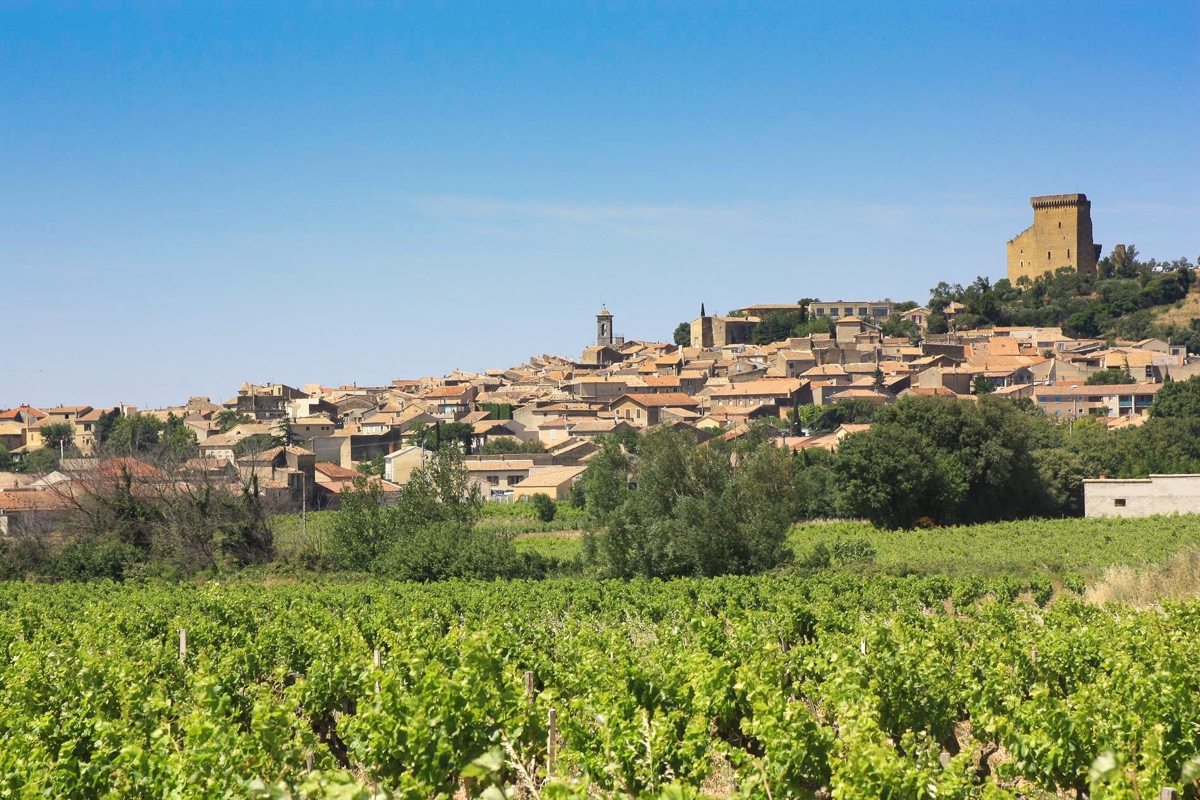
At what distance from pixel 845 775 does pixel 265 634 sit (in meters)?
8.67

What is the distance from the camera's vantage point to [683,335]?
12750 cm

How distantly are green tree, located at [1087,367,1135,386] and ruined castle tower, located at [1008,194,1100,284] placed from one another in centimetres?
4375

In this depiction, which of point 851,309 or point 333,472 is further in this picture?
point 851,309

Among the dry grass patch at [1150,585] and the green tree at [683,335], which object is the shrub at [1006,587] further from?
the green tree at [683,335]

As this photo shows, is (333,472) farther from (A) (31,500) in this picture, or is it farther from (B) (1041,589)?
(B) (1041,589)

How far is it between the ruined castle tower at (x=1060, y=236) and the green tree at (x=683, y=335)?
36.3 meters

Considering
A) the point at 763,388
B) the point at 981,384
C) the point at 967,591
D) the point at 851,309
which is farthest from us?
the point at 851,309

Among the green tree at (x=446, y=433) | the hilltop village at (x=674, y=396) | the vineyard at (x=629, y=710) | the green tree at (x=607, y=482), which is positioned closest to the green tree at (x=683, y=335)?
the hilltop village at (x=674, y=396)

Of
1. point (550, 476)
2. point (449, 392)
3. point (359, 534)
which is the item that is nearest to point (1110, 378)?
point (550, 476)

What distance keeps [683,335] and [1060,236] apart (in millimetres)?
40319

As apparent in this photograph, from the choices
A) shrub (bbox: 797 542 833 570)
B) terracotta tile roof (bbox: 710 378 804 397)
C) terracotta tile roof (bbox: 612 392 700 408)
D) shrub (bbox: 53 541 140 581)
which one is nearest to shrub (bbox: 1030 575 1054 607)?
shrub (bbox: 797 542 833 570)

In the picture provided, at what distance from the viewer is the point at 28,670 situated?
10.9 meters

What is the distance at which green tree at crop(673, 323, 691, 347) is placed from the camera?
126 meters

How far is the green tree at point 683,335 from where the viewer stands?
125625 millimetres
